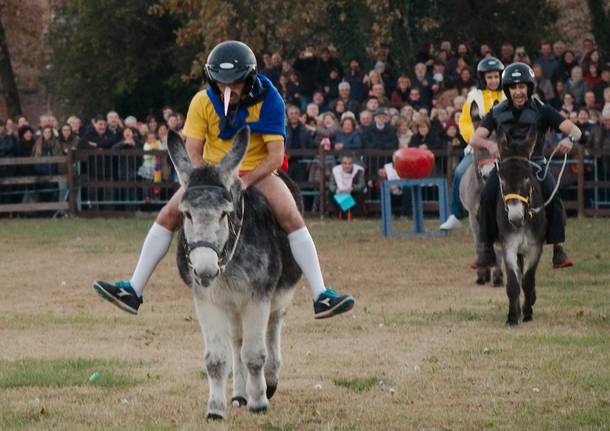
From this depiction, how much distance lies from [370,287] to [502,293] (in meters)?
1.69

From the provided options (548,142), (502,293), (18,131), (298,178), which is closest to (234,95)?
(502,293)

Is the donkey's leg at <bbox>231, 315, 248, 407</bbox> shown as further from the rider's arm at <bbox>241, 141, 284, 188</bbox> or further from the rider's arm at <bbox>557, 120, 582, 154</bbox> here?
the rider's arm at <bbox>557, 120, 582, 154</bbox>

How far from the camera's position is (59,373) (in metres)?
11.4

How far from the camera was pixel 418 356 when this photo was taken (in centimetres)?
1230

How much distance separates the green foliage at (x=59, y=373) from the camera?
36.3ft

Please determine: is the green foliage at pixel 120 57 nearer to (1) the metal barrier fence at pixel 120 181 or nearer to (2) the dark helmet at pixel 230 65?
(1) the metal barrier fence at pixel 120 181

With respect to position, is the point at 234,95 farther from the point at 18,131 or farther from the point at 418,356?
the point at 18,131

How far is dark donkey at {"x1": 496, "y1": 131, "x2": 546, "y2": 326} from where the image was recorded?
1413 centimetres

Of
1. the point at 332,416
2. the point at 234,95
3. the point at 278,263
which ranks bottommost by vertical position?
the point at 332,416

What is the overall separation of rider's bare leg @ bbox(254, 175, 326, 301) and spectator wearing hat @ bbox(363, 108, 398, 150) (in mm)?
17808

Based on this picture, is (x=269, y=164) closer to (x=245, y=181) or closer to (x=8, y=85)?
(x=245, y=181)

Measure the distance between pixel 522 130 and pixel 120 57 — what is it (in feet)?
97.9

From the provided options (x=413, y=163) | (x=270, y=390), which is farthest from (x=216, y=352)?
(x=413, y=163)

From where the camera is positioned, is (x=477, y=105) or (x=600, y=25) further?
Result: (x=600, y=25)
